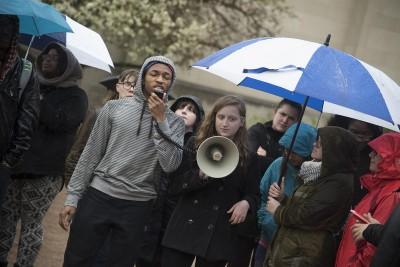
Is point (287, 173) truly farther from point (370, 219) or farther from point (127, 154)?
point (127, 154)

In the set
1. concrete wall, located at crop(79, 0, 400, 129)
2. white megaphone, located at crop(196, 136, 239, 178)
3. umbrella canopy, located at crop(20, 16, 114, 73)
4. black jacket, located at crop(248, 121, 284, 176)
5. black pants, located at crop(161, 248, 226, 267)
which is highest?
concrete wall, located at crop(79, 0, 400, 129)

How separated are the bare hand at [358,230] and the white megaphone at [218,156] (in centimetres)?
92

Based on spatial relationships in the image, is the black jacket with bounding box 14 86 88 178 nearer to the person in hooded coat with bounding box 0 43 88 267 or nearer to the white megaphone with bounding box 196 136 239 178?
the person in hooded coat with bounding box 0 43 88 267

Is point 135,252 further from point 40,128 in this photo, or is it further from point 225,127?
point 40,128

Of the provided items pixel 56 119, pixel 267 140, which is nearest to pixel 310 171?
pixel 267 140

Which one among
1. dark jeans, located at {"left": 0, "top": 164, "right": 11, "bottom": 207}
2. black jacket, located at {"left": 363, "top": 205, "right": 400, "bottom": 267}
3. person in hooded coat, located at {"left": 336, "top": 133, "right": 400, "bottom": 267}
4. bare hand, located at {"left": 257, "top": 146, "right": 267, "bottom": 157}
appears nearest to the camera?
black jacket, located at {"left": 363, "top": 205, "right": 400, "bottom": 267}

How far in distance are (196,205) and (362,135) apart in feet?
6.21

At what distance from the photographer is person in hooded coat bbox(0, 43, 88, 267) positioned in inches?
198

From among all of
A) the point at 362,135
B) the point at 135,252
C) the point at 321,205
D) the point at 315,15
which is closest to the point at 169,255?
the point at 135,252

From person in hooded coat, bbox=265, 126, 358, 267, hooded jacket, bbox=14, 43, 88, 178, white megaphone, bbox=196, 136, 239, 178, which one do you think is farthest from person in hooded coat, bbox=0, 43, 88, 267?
person in hooded coat, bbox=265, 126, 358, 267

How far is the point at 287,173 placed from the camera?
494 cm

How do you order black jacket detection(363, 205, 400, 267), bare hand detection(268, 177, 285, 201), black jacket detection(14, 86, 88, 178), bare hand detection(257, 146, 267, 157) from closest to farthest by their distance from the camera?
black jacket detection(363, 205, 400, 267) < bare hand detection(268, 177, 285, 201) < black jacket detection(14, 86, 88, 178) < bare hand detection(257, 146, 267, 157)

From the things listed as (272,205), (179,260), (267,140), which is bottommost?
(179,260)

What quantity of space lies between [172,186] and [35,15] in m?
1.57
